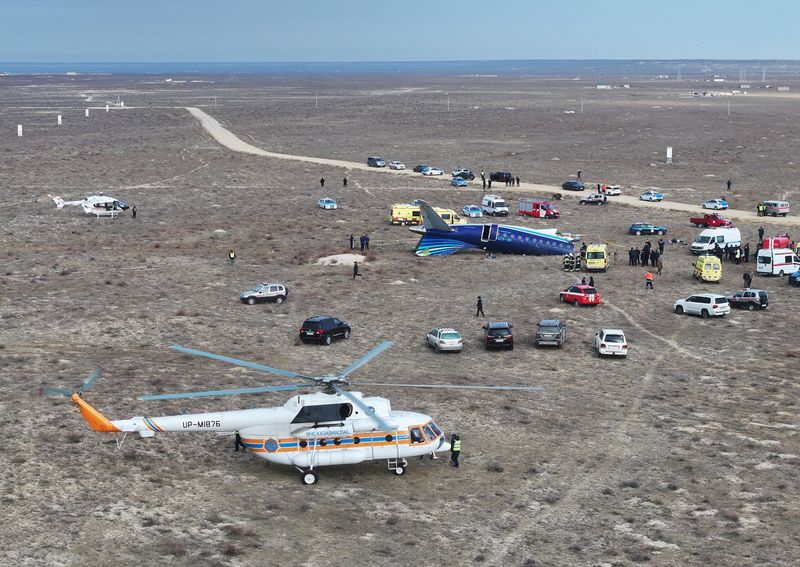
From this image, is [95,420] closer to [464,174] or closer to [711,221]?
[711,221]

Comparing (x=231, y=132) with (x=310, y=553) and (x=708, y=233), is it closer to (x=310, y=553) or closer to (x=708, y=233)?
(x=708, y=233)

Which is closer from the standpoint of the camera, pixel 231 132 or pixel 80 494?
pixel 80 494

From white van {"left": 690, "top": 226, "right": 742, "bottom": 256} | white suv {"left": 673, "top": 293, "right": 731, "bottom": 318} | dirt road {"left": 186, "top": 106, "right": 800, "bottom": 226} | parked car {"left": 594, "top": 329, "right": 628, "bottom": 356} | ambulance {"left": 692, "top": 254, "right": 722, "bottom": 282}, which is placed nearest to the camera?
parked car {"left": 594, "top": 329, "right": 628, "bottom": 356}

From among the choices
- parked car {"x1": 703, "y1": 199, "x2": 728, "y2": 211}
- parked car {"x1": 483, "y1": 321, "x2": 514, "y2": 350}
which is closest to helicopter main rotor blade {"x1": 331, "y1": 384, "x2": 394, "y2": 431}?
parked car {"x1": 483, "y1": 321, "x2": 514, "y2": 350}

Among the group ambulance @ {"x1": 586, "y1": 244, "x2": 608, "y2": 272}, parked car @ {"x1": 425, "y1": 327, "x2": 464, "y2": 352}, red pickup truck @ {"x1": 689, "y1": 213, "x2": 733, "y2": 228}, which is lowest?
parked car @ {"x1": 425, "y1": 327, "x2": 464, "y2": 352}

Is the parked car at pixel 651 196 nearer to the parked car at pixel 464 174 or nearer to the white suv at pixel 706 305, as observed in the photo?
the parked car at pixel 464 174

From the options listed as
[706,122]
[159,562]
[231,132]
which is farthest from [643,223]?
[706,122]

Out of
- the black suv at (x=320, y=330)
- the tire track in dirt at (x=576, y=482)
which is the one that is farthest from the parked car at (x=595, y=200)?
the tire track in dirt at (x=576, y=482)

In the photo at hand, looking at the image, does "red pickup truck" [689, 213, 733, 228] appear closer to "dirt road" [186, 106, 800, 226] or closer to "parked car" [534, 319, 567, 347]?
"dirt road" [186, 106, 800, 226]
